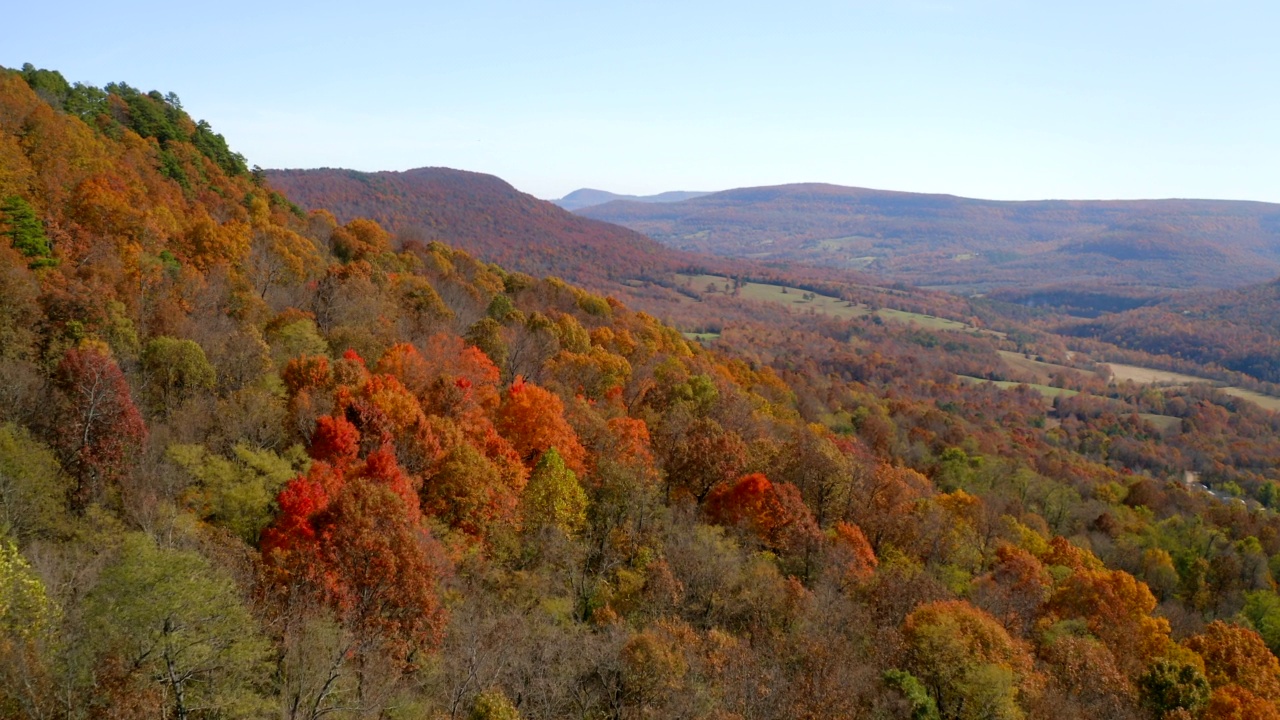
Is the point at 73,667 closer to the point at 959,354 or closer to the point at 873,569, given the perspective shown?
the point at 873,569

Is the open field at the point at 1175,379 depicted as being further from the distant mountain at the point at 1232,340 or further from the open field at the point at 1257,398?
the distant mountain at the point at 1232,340

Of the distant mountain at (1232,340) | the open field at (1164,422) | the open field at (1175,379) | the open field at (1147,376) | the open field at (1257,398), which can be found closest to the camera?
the open field at (1164,422)

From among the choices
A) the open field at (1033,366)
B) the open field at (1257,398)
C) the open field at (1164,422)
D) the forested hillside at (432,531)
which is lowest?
the open field at (1257,398)

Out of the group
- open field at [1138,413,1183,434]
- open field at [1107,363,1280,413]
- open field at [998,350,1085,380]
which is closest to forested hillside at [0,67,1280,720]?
open field at [1138,413,1183,434]

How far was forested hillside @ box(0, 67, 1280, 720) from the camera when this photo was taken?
18.2 m

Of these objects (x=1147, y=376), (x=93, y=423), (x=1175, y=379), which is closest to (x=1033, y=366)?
(x=1147, y=376)

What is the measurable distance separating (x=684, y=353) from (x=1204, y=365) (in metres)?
159

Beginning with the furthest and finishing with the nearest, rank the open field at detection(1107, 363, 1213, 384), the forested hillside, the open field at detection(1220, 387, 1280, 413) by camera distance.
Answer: the open field at detection(1107, 363, 1213, 384), the open field at detection(1220, 387, 1280, 413), the forested hillside

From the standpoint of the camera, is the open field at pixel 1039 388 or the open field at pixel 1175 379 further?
the open field at pixel 1175 379

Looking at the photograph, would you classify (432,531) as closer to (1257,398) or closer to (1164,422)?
(1164,422)

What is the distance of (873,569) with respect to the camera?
120 ft

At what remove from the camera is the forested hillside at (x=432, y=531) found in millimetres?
18250

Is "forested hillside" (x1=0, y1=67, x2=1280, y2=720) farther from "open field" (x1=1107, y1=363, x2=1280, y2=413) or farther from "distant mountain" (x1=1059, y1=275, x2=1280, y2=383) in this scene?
"distant mountain" (x1=1059, y1=275, x2=1280, y2=383)

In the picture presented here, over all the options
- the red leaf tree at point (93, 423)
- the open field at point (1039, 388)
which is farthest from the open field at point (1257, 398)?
the red leaf tree at point (93, 423)
